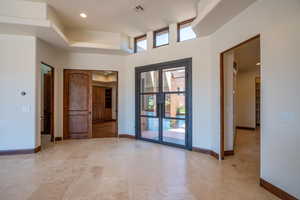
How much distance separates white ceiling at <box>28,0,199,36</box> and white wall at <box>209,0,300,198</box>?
174 centimetres

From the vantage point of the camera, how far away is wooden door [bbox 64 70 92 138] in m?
5.86

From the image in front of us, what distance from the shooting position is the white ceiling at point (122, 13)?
393 cm

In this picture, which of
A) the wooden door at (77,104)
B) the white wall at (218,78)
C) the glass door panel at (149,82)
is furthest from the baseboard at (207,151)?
the wooden door at (77,104)

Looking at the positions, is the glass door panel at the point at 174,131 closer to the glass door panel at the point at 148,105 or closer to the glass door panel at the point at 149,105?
the glass door panel at the point at 149,105

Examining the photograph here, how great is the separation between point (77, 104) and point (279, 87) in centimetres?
546

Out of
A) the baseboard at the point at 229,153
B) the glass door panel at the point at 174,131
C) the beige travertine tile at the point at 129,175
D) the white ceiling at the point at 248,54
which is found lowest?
the beige travertine tile at the point at 129,175

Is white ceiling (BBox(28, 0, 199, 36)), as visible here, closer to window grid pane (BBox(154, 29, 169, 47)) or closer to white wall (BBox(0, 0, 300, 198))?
window grid pane (BBox(154, 29, 169, 47))

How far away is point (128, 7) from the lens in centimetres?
412

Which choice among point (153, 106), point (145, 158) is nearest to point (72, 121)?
point (153, 106)

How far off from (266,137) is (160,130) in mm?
3060

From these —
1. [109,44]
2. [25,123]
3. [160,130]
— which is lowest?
[160,130]

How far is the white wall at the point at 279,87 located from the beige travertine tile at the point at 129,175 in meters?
0.45

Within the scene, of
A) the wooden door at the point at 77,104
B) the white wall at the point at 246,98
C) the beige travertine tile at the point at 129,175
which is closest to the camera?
the beige travertine tile at the point at 129,175

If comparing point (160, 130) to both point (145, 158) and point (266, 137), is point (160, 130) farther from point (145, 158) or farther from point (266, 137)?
point (266, 137)
